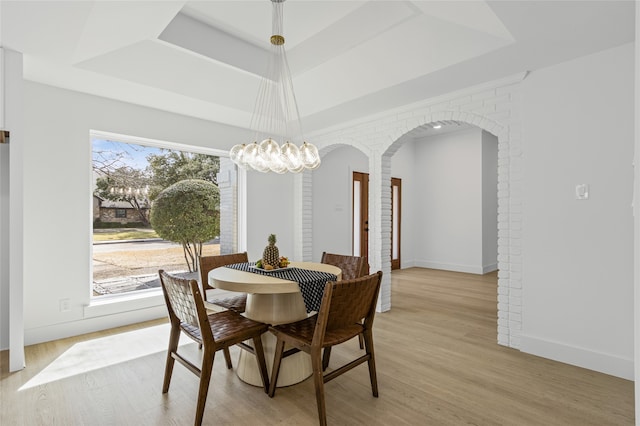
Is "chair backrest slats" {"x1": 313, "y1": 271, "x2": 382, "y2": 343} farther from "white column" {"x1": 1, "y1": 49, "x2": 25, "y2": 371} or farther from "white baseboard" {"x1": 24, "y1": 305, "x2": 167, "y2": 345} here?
"white baseboard" {"x1": 24, "y1": 305, "x2": 167, "y2": 345}

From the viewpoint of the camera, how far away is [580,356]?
8.54 feet

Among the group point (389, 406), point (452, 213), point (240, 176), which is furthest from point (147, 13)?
point (452, 213)

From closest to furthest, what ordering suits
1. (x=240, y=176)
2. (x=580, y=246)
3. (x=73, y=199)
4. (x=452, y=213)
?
(x=580, y=246) < (x=73, y=199) < (x=240, y=176) < (x=452, y=213)

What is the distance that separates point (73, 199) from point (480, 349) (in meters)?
4.21

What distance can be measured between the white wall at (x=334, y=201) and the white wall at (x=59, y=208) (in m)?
3.01

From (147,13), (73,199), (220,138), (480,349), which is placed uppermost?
→ (147,13)

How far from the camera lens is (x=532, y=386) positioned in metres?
2.29

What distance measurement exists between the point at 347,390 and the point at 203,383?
1002 millimetres

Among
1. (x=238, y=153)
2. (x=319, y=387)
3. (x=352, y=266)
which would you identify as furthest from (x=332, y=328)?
(x=238, y=153)

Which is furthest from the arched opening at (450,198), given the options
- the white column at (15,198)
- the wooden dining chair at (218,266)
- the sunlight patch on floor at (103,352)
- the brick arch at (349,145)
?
the white column at (15,198)

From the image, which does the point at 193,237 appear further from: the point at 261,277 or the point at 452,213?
the point at 452,213

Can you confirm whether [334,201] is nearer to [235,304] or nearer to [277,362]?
[235,304]

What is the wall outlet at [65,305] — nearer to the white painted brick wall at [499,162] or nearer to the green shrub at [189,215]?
the green shrub at [189,215]

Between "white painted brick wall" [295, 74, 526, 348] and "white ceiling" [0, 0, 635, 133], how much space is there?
199 millimetres
